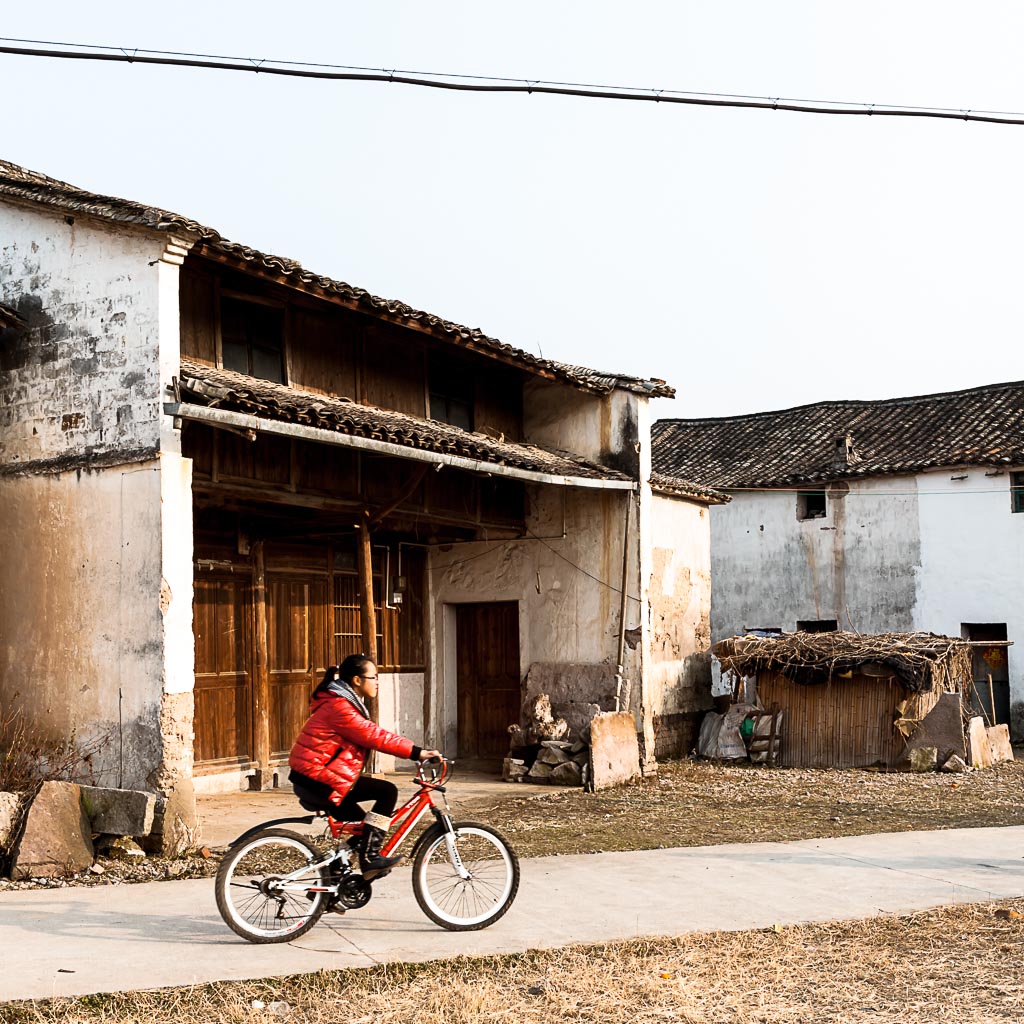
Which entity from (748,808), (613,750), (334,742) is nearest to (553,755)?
(613,750)

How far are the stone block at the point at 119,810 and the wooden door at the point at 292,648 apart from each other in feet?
15.7

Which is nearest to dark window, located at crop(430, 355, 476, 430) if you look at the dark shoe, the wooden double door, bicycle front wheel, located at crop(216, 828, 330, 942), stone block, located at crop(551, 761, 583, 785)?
the wooden double door

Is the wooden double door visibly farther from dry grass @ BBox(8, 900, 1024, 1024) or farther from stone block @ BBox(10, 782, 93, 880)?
dry grass @ BBox(8, 900, 1024, 1024)

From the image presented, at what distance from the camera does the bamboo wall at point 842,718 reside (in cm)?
1614

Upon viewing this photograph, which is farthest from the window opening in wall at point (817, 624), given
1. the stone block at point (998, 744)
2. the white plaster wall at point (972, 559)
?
the stone block at point (998, 744)

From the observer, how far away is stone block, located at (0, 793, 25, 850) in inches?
338

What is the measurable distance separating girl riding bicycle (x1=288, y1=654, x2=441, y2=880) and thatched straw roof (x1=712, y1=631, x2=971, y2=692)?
1084 cm

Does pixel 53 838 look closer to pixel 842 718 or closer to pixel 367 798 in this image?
pixel 367 798

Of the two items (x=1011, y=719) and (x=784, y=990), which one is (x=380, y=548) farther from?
(x=1011, y=719)

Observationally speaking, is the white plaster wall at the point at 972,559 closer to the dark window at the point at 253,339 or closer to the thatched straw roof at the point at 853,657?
the thatched straw roof at the point at 853,657

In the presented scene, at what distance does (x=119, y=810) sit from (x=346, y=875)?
3343 millimetres

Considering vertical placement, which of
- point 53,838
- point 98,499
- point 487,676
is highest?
point 98,499

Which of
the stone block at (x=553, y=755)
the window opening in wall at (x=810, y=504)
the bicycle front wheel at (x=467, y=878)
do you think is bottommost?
the stone block at (x=553, y=755)

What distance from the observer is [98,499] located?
973cm
